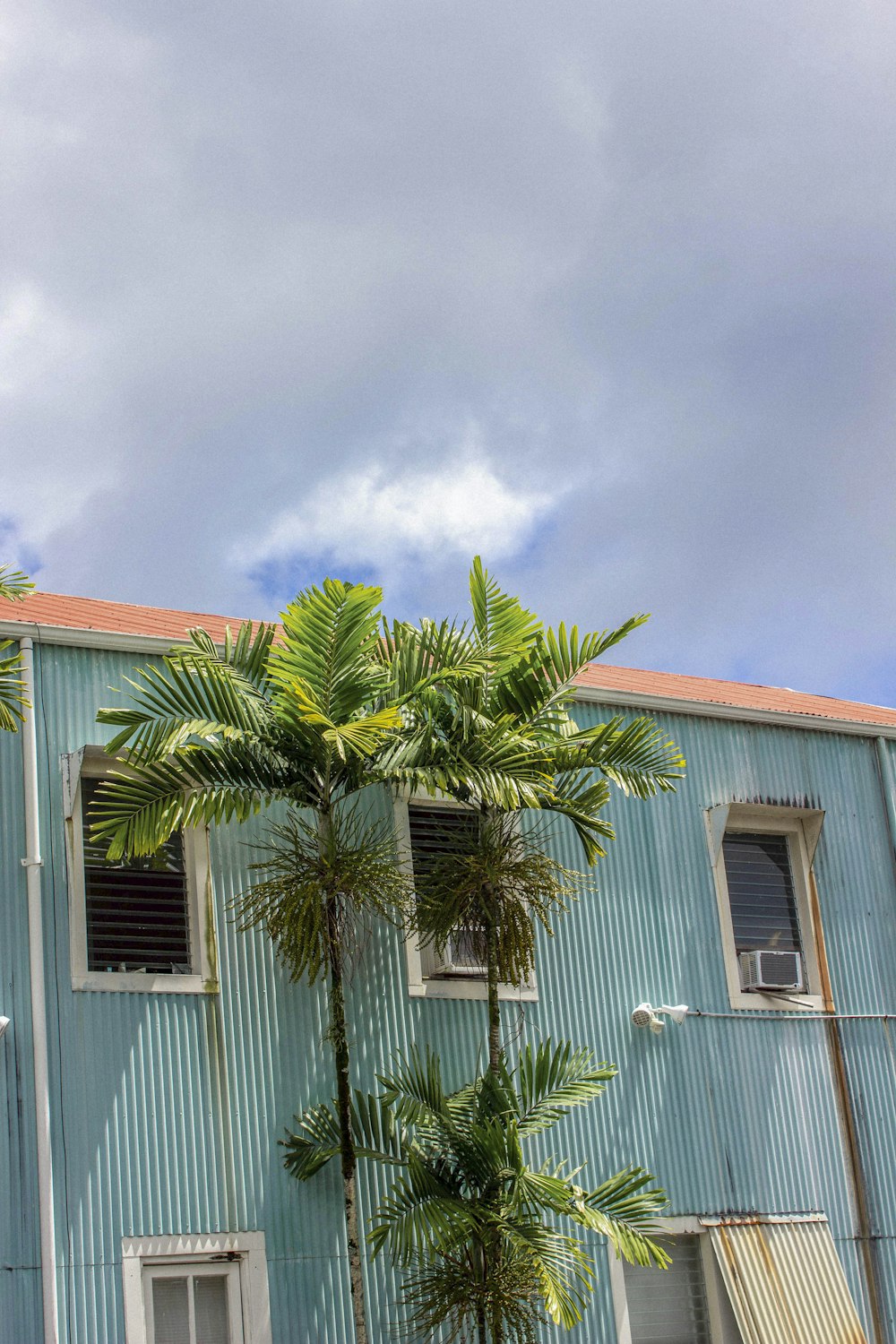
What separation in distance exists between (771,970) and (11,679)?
6718mm

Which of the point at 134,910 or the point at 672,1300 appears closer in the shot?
the point at 134,910

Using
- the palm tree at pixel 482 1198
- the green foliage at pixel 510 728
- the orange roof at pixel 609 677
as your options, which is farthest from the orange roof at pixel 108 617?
the palm tree at pixel 482 1198

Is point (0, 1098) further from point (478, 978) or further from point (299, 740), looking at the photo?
point (478, 978)

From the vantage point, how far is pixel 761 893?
607 inches

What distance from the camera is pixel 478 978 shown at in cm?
1337

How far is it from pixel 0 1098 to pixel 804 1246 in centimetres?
664

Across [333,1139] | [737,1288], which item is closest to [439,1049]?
[333,1139]

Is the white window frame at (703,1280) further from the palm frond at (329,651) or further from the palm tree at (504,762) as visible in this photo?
the palm frond at (329,651)

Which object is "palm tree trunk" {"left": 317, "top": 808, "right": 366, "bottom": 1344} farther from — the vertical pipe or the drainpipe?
the vertical pipe

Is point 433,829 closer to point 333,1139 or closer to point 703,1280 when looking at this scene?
point 333,1139

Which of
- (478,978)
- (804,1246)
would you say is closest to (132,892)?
(478,978)

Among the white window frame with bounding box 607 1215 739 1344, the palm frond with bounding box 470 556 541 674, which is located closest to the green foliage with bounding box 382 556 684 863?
the palm frond with bounding box 470 556 541 674

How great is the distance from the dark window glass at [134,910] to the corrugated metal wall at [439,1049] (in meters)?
0.28

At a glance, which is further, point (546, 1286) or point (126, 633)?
point (126, 633)
